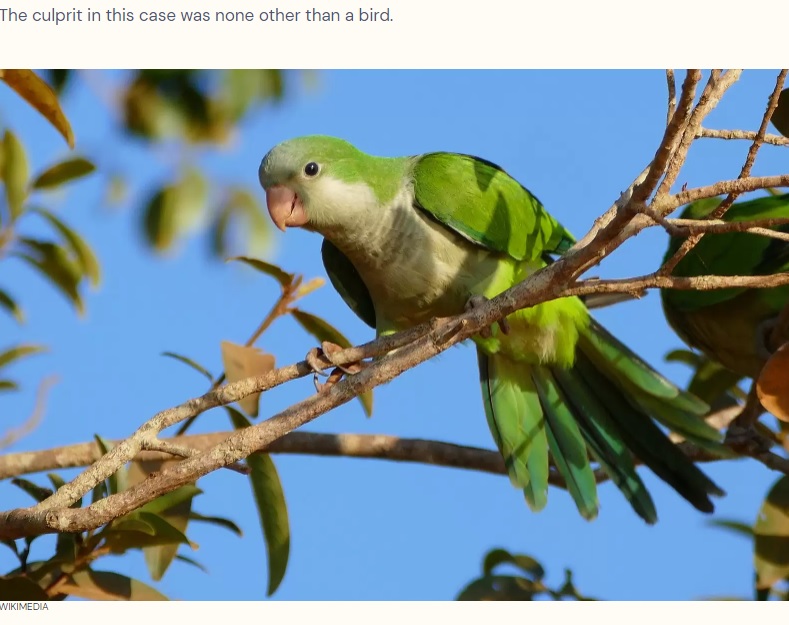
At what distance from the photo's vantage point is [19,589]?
1852 millimetres

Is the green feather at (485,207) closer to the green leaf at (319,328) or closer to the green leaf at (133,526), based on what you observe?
the green leaf at (319,328)

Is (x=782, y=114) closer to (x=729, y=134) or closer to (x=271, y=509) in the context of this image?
(x=729, y=134)

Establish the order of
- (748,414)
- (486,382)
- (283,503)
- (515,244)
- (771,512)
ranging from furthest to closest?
1. (486,382)
2. (515,244)
3. (748,414)
4. (771,512)
5. (283,503)

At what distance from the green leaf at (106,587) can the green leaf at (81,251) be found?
1.03 metres

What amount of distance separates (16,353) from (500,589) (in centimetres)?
155

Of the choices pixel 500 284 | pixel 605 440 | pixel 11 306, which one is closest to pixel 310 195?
pixel 500 284

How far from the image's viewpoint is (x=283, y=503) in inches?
87.4

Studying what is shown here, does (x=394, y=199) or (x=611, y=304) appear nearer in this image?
(x=394, y=199)

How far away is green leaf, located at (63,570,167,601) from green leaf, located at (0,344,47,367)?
90 cm

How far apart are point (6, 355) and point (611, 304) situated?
197cm

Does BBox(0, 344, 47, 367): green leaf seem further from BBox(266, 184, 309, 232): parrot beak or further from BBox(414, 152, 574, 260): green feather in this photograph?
BBox(414, 152, 574, 260): green feather

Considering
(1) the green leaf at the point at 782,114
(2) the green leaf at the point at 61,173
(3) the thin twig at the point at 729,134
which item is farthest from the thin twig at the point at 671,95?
(2) the green leaf at the point at 61,173

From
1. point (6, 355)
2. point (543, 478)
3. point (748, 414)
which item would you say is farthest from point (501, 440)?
point (6, 355)
